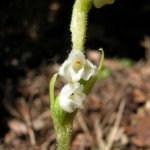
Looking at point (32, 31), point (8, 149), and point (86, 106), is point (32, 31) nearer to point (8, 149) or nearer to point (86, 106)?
point (86, 106)

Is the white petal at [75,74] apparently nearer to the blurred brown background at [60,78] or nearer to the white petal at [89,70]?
the white petal at [89,70]

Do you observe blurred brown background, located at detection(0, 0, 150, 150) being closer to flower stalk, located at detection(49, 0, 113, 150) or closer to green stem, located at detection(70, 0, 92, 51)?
flower stalk, located at detection(49, 0, 113, 150)

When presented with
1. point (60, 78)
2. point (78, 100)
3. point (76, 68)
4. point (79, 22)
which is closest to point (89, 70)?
point (76, 68)

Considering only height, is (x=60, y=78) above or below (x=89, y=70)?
above

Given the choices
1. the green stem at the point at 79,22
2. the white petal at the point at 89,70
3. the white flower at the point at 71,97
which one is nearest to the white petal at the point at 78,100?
the white flower at the point at 71,97

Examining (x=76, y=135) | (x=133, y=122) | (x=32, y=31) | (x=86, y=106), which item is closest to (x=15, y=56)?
(x=32, y=31)

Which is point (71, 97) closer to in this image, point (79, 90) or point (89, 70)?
point (79, 90)

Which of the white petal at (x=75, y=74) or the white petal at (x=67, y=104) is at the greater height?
the white petal at (x=75, y=74)
